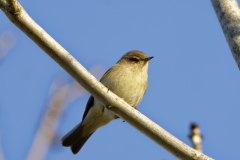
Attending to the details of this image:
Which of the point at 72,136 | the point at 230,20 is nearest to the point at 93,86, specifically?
the point at 230,20

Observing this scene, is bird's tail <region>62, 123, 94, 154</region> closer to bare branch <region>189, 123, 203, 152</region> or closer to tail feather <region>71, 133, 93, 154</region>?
tail feather <region>71, 133, 93, 154</region>

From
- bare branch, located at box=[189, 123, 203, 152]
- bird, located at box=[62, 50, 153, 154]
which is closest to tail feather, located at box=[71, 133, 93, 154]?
bird, located at box=[62, 50, 153, 154]

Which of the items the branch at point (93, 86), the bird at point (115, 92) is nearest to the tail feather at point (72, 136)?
the bird at point (115, 92)

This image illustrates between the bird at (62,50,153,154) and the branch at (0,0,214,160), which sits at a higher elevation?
the bird at (62,50,153,154)

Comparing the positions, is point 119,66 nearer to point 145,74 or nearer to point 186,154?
point 145,74

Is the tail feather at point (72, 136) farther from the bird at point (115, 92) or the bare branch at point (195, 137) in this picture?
the bare branch at point (195, 137)

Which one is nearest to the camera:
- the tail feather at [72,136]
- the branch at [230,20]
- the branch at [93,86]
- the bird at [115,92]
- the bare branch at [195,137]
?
the bare branch at [195,137]
